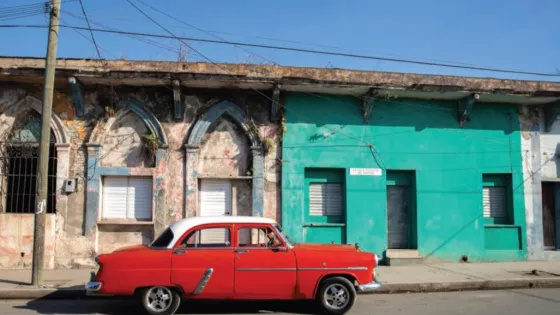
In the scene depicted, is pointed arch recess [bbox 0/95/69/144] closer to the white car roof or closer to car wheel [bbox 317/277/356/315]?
the white car roof

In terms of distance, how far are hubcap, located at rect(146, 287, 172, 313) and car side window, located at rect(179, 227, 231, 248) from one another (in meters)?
0.73

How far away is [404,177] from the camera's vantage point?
12.7m

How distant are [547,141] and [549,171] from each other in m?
0.83

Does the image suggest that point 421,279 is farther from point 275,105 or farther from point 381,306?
point 275,105

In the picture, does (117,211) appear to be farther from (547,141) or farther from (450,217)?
(547,141)

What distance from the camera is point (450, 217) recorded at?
1247 cm

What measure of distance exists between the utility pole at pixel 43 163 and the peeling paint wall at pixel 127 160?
1973 mm

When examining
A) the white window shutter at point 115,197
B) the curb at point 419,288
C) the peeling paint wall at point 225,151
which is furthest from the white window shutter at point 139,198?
the curb at point 419,288

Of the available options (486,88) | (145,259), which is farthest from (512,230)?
(145,259)

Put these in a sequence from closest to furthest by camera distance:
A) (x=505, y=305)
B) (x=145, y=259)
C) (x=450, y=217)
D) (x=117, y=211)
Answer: (x=145, y=259)
(x=505, y=305)
(x=117, y=211)
(x=450, y=217)

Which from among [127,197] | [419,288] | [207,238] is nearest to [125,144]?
[127,197]

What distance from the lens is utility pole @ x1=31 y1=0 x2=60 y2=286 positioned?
9.20 meters

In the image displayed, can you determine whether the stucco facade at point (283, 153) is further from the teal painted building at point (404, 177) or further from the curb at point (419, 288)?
the curb at point (419, 288)

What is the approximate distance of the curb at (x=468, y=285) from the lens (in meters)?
9.33
